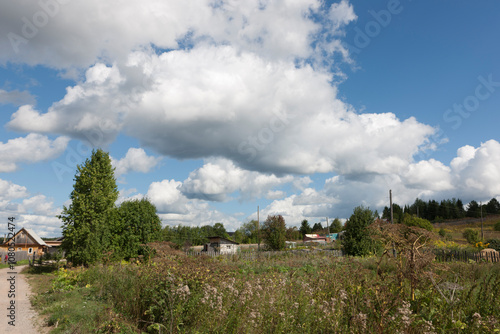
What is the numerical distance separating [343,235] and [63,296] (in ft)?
55.8

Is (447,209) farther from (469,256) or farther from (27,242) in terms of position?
(27,242)

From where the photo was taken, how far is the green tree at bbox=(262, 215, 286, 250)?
3638 centimetres

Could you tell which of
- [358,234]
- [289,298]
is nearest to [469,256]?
[358,234]

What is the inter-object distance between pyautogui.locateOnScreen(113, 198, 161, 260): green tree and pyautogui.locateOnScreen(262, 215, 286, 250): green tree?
17.6 m

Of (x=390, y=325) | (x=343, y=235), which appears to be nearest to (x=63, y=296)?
(x=390, y=325)

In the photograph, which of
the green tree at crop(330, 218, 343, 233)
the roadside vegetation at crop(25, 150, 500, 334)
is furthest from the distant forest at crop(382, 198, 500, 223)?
the roadside vegetation at crop(25, 150, 500, 334)

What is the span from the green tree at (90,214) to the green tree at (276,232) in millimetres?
19361

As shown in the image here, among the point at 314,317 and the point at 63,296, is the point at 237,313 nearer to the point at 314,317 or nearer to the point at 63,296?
the point at 314,317

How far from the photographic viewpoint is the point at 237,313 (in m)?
5.18

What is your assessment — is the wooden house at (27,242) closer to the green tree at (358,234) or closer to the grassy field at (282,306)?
the green tree at (358,234)

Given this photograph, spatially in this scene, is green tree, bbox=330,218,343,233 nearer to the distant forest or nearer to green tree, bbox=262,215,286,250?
the distant forest

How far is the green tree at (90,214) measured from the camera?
19016mm

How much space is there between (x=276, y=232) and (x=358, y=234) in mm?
16223

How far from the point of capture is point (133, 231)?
20.9m
